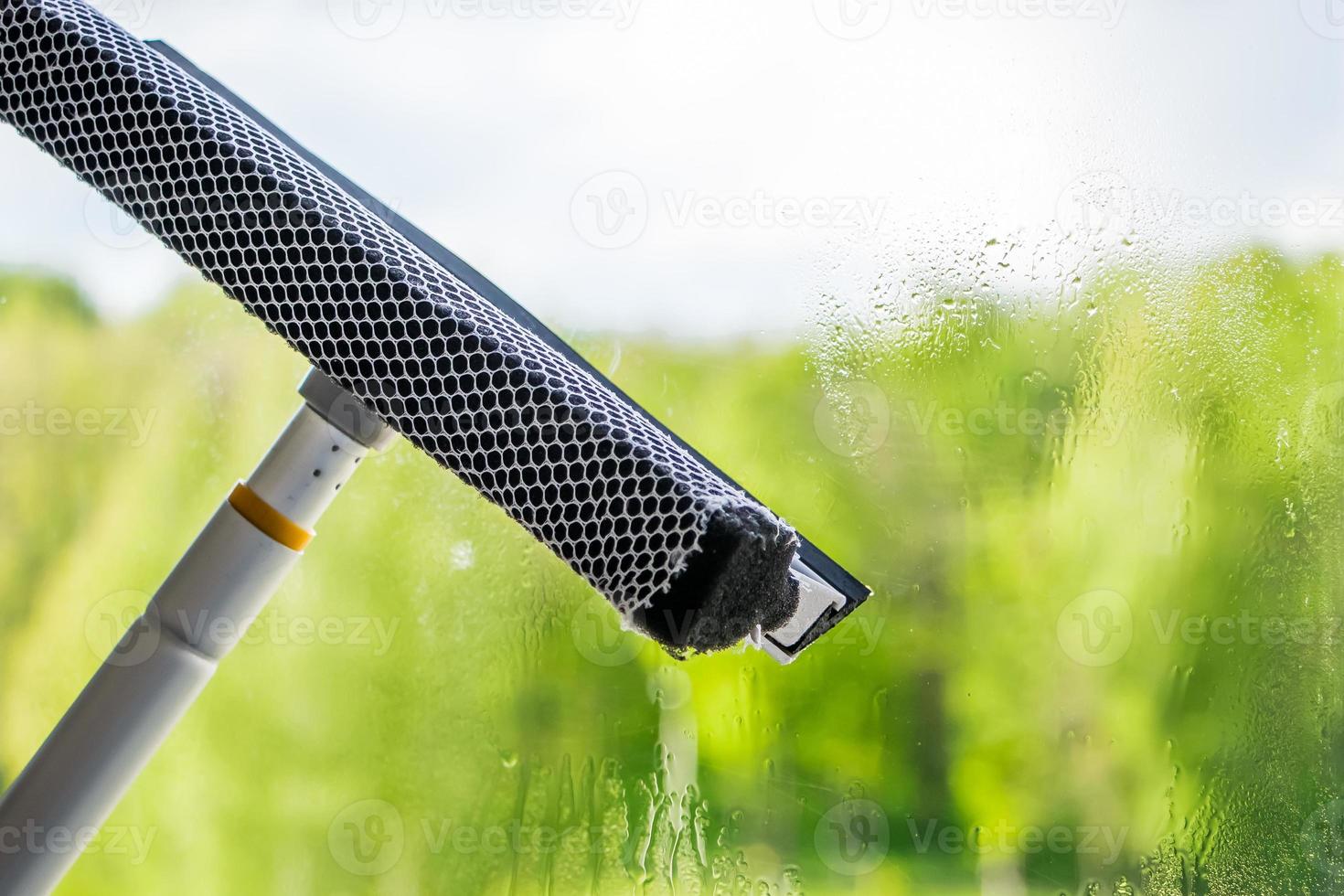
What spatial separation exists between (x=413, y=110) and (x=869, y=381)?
0.51 meters

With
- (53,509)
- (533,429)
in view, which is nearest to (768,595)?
(533,429)

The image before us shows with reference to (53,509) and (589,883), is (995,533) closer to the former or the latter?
(589,883)

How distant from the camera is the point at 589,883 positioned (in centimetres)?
95

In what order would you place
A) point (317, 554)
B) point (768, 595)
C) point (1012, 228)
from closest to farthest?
point (768, 595), point (1012, 228), point (317, 554)
